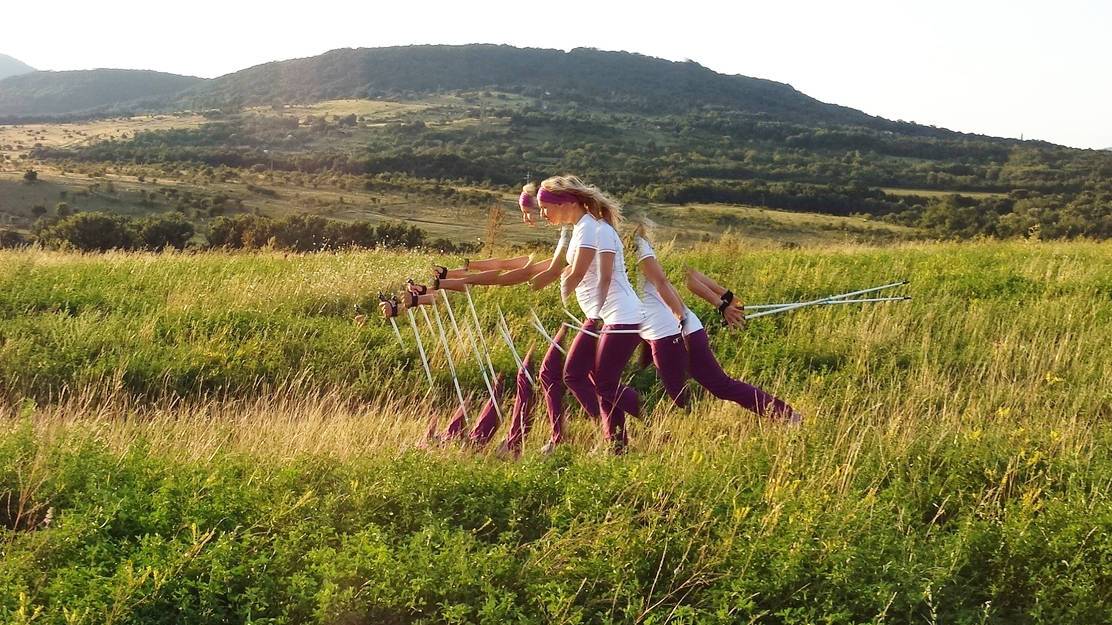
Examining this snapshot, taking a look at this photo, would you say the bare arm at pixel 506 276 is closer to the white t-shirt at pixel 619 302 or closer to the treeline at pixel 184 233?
the white t-shirt at pixel 619 302

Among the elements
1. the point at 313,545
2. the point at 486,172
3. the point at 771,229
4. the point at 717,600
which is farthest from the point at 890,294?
the point at 486,172

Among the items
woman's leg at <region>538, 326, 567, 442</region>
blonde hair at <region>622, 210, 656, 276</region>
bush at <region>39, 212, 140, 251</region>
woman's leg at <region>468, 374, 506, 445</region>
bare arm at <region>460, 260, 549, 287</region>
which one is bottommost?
bush at <region>39, 212, 140, 251</region>

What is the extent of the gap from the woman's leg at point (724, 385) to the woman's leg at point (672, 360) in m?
0.15

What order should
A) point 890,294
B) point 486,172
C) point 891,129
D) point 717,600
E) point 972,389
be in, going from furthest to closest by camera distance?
point 891,129 → point 486,172 → point 890,294 → point 972,389 → point 717,600

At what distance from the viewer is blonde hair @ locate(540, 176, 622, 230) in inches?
194

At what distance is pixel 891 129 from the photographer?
15475cm

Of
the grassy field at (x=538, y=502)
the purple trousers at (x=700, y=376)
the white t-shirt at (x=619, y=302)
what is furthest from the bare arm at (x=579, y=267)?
the grassy field at (x=538, y=502)

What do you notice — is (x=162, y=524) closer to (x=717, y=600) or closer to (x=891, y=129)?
(x=717, y=600)

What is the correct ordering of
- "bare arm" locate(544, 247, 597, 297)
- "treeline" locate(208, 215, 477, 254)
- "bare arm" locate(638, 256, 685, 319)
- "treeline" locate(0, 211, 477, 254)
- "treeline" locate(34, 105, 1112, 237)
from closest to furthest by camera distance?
"bare arm" locate(544, 247, 597, 297), "bare arm" locate(638, 256, 685, 319), "treeline" locate(208, 215, 477, 254), "treeline" locate(0, 211, 477, 254), "treeline" locate(34, 105, 1112, 237)

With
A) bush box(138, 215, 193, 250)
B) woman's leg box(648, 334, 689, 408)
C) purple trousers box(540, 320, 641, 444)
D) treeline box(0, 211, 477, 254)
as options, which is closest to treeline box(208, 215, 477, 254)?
treeline box(0, 211, 477, 254)

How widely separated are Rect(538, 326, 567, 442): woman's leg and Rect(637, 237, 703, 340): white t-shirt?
Result: 54 centimetres

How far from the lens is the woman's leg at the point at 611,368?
502cm

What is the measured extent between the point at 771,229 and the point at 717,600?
161 feet

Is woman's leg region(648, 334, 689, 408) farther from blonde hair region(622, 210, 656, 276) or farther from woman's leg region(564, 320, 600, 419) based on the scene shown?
blonde hair region(622, 210, 656, 276)
